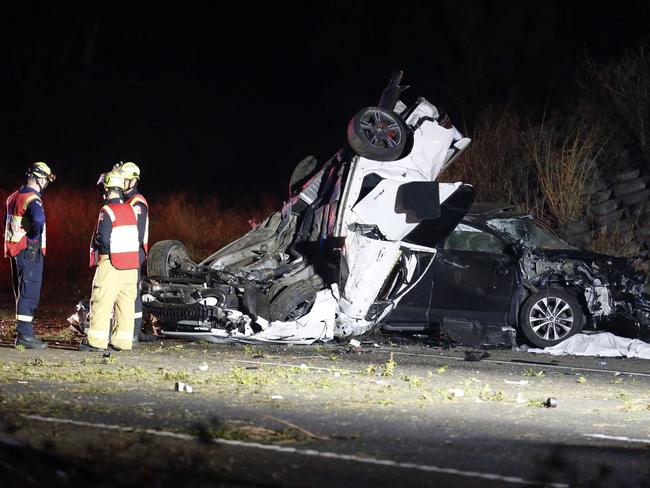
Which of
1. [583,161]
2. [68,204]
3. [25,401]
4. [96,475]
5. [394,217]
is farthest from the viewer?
[68,204]

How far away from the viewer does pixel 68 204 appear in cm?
2267

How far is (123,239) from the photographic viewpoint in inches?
453

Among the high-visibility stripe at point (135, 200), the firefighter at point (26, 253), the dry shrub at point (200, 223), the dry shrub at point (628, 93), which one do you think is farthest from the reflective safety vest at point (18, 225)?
the dry shrub at point (628, 93)

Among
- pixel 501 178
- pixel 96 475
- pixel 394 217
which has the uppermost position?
pixel 501 178

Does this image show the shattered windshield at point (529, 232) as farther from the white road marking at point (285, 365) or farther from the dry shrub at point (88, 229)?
the dry shrub at point (88, 229)

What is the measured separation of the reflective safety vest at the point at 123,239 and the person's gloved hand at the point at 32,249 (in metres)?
0.58

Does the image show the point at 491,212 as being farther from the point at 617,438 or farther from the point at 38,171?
the point at 617,438

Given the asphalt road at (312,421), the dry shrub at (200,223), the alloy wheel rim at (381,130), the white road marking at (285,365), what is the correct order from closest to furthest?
the asphalt road at (312,421)
the white road marking at (285,365)
the alloy wheel rim at (381,130)
the dry shrub at (200,223)

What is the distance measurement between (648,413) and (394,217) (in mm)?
4653

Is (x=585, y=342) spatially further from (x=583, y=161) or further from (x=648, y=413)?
(x=583, y=161)

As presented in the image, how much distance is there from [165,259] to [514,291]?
13.5 feet

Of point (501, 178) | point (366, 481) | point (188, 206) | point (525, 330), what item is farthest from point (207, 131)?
point (366, 481)

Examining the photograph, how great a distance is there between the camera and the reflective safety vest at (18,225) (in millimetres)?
11648

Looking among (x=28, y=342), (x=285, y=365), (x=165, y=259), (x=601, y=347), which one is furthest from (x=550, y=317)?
(x=28, y=342)
